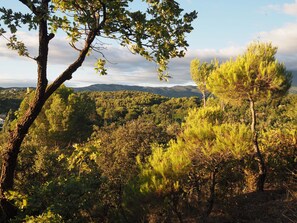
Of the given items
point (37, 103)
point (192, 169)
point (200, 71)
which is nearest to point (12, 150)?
point (37, 103)

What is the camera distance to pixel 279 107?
75.1 m

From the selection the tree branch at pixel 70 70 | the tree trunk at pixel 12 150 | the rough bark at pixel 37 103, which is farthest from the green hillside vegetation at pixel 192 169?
the tree branch at pixel 70 70

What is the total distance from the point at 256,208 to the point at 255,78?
5.45 meters

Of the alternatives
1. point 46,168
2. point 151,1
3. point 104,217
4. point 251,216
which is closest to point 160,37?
point 151,1

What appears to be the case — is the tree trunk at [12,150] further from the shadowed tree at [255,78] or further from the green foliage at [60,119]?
the green foliage at [60,119]

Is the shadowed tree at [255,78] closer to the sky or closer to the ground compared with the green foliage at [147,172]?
closer to the sky

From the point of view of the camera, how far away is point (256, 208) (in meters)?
12.4

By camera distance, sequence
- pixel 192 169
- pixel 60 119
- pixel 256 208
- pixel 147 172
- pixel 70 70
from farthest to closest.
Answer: pixel 60 119, pixel 192 169, pixel 256 208, pixel 147 172, pixel 70 70

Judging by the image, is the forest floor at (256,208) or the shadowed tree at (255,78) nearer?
the forest floor at (256,208)

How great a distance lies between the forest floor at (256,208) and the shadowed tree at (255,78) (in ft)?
3.81

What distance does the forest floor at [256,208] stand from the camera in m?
11.3

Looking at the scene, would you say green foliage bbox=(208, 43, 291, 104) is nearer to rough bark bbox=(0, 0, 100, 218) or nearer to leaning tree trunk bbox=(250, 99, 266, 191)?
leaning tree trunk bbox=(250, 99, 266, 191)

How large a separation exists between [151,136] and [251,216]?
7.86 metres

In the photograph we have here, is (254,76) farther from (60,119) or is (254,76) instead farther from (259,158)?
(60,119)
